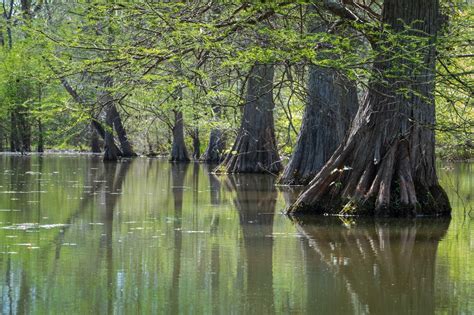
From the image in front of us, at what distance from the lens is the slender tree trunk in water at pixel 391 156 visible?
11664 millimetres

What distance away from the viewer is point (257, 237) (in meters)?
9.66

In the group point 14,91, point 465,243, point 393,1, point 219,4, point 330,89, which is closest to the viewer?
point 465,243

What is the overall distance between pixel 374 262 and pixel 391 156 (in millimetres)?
3957

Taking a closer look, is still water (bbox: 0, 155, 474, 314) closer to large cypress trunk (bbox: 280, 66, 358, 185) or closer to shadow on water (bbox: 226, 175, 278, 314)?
shadow on water (bbox: 226, 175, 278, 314)

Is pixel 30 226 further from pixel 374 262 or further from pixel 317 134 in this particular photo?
pixel 317 134

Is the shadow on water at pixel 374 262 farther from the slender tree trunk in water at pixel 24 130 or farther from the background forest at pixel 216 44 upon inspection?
the slender tree trunk in water at pixel 24 130

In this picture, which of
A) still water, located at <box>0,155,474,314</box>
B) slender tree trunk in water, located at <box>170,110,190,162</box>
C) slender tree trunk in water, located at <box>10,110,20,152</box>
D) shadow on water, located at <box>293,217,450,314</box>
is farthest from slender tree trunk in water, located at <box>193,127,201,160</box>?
shadow on water, located at <box>293,217,450,314</box>

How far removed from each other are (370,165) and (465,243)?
8.78 ft

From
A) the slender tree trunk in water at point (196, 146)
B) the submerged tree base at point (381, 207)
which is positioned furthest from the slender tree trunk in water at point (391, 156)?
the slender tree trunk in water at point (196, 146)

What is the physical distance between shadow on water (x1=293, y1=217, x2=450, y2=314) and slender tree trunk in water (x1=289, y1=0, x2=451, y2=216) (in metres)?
0.39

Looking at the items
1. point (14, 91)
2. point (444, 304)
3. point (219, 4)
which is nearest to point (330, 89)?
point (219, 4)

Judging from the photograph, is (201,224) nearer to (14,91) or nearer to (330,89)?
(330,89)

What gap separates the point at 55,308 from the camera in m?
5.74

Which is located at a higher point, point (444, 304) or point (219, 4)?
point (219, 4)
